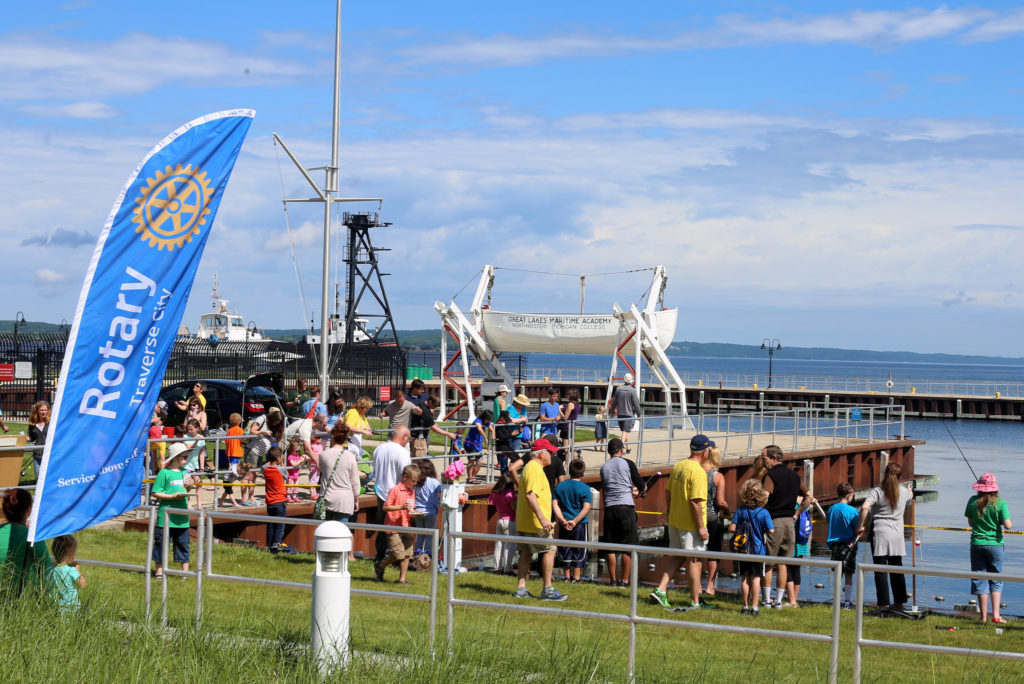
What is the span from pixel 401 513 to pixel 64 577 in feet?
17.6

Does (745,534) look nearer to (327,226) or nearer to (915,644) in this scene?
(915,644)

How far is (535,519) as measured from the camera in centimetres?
1198

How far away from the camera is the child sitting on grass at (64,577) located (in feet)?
26.0

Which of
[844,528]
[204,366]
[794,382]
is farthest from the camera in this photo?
[794,382]

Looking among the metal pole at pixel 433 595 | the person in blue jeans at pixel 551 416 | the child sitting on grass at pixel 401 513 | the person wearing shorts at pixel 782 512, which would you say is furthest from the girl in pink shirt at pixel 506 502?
the person in blue jeans at pixel 551 416

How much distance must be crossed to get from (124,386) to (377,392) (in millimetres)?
30854

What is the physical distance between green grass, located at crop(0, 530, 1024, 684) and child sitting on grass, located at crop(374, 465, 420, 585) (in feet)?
4.96

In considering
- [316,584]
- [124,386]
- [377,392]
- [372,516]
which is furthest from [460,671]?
[377,392]

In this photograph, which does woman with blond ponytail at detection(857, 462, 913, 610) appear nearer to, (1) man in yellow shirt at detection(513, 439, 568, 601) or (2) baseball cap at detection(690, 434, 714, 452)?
(2) baseball cap at detection(690, 434, 714, 452)

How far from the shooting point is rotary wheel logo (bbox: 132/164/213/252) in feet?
23.9

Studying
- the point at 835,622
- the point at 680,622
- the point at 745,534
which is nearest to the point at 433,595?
the point at 680,622

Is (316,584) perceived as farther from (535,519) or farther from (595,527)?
(595,527)

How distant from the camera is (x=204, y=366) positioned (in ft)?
116

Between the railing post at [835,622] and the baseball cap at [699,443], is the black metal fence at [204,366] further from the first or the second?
the railing post at [835,622]
